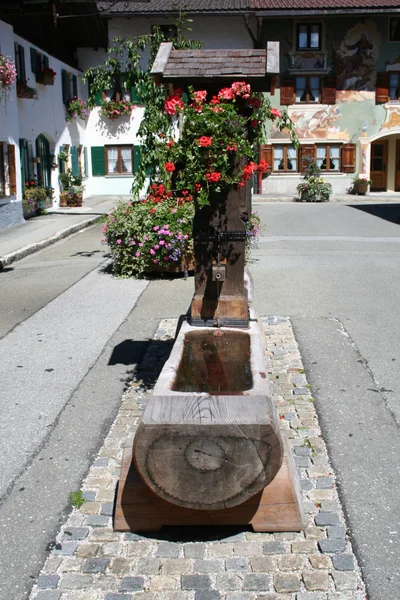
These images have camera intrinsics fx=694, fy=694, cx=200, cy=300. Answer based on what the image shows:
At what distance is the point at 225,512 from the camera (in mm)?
3803

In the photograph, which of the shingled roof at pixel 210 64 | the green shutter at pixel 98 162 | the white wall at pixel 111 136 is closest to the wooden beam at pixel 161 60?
the shingled roof at pixel 210 64

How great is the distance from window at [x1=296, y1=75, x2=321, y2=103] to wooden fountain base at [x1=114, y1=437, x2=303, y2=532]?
27411 millimetres

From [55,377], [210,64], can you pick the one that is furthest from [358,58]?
[55,377]

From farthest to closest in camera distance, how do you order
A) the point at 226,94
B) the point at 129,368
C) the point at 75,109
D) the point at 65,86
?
the point at 75,109 → the point at 65,86 → the point at 129,368 → the point at 226,94

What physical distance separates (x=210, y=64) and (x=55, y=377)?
314cm

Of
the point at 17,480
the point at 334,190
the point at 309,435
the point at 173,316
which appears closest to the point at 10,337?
the point at 173,316

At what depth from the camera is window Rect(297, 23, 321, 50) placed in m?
28.8

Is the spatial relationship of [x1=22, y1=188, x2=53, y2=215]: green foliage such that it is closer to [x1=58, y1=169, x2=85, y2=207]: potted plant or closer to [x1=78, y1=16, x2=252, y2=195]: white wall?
[x1=58, y1=169, x2=85, y2=207]: potted plant

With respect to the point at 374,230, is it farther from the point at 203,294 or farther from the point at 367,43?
the point at 367,43

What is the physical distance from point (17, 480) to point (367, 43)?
92.7ft

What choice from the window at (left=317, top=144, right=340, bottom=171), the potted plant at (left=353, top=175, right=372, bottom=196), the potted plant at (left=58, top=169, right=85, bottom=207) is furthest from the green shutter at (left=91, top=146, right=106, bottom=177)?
the potted plant at (left=353, top=175, right=372, bottom=196)

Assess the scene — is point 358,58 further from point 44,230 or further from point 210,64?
point 210,64

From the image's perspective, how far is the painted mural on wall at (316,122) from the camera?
2928 centimetres

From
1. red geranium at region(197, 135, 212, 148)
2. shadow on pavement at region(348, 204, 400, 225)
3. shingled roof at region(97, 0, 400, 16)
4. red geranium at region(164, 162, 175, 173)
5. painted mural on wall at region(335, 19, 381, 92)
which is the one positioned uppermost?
shingled roof at region(97, 0, 400, 16)
